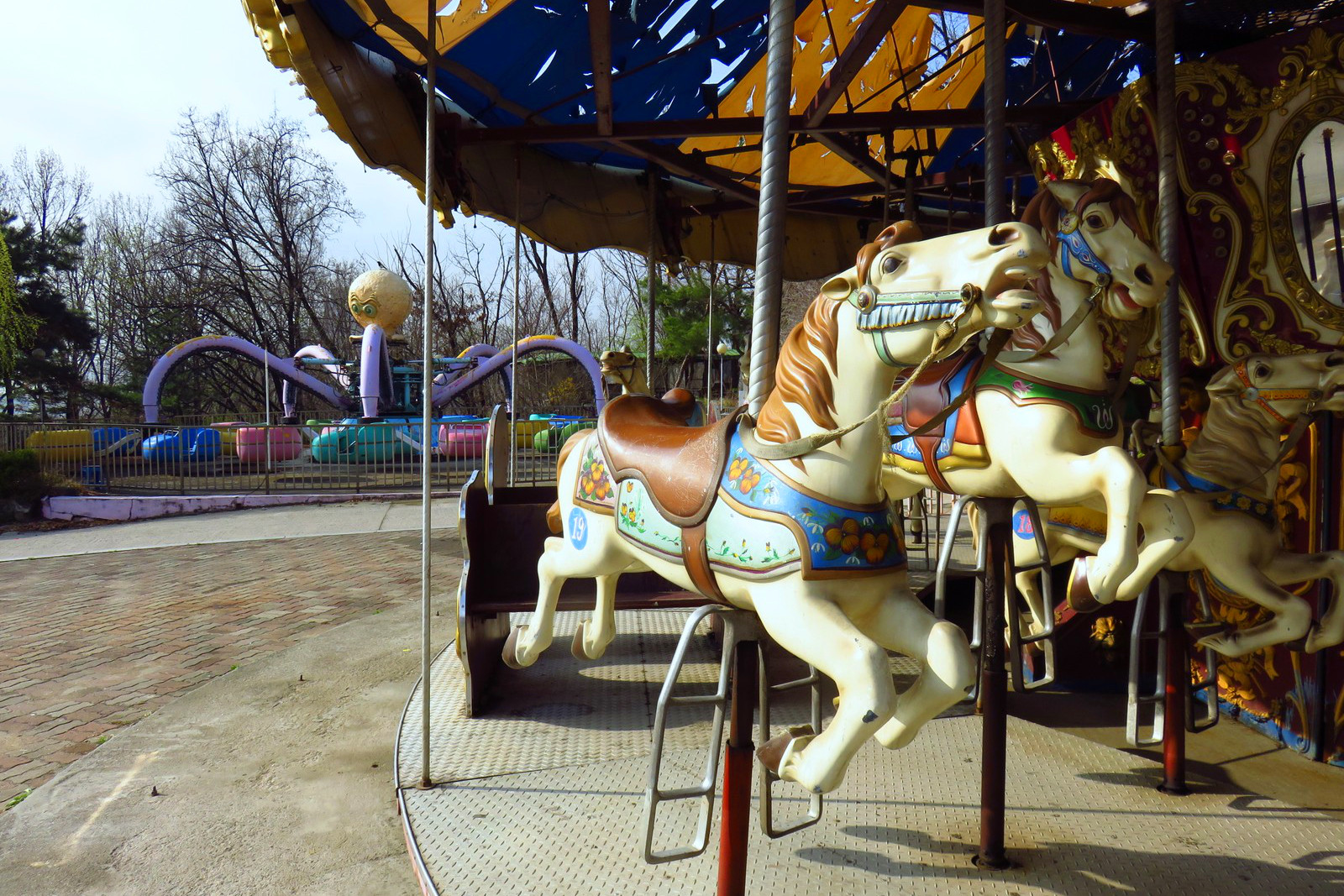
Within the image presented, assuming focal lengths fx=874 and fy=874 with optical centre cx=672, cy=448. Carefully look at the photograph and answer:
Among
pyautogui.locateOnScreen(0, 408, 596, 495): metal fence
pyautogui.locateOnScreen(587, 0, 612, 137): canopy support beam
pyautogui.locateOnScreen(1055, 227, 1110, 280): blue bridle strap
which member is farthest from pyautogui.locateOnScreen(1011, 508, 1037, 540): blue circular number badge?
pyautogui.locateOnScreen(0, 408, 596, 495): metal fence

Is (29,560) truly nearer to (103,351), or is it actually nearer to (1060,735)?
(1060,735)

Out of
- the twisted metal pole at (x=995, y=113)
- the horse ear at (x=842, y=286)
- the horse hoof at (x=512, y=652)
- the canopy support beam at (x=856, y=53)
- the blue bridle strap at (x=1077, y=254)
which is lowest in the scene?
the horse hoof at (x=512, y=652)

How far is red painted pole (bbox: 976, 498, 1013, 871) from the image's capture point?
2635 mm

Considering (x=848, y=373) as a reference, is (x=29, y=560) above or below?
below

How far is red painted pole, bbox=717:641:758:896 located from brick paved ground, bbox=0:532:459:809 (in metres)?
2.91

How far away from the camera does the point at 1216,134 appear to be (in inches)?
132

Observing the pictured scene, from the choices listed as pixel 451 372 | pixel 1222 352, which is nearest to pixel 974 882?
pixel 1222 352

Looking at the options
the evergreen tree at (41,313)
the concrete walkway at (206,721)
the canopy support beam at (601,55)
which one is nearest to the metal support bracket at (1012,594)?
the concrete walkway at (206,721)

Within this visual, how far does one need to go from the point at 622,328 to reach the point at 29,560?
25301 mm

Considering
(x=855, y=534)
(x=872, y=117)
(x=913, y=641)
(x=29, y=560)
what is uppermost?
(x=872, y=117)

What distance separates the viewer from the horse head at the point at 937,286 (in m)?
1.74

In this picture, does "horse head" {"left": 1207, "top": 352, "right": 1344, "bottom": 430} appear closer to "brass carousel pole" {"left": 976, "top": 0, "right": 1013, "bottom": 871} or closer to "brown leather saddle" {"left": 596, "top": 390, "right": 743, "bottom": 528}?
"brass carousel pole" {"left": 976, "top": 0, "right": 1013, "bottom": 871}

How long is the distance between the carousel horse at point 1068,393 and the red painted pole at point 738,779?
0.91 meters

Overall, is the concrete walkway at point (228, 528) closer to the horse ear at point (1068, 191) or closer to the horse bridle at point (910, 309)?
the horse ear at point (1068, 191)
